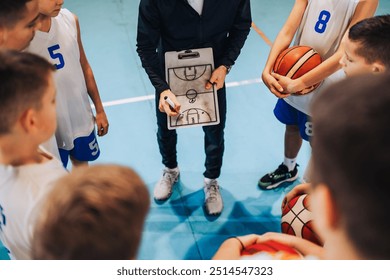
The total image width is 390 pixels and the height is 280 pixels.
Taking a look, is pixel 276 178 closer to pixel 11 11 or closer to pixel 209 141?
pixel 209 141

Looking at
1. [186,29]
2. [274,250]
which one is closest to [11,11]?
[186,29]

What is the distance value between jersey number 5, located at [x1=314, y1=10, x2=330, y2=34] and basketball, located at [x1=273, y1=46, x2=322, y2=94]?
5.2 inches

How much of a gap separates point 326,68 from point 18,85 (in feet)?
5.96

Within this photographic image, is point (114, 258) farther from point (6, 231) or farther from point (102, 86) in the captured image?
point (102, 86)

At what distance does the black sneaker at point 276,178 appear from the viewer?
3.27 metres

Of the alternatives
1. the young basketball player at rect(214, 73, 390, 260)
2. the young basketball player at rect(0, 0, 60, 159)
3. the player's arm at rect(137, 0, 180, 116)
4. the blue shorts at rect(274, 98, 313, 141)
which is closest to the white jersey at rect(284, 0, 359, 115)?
the blue shorts at rect(274, 98, 313, 141)

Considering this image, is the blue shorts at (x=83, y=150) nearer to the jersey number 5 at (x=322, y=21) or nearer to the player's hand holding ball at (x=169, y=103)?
the player's hand holding ball at (x=169, y=103)

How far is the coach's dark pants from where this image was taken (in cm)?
281

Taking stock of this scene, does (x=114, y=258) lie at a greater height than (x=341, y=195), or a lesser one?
lesser

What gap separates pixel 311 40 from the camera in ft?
8.23

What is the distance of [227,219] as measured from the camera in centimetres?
305

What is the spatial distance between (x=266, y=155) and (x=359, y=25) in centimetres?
175

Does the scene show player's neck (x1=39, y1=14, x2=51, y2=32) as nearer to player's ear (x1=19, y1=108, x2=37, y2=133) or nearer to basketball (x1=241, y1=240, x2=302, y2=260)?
player's ear (x1=19, y1=108, x2=37, y2=133)
